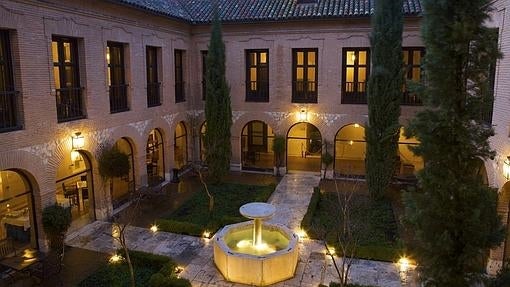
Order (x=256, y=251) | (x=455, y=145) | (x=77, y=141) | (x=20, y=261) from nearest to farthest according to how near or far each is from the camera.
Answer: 1. (x=455, y=145)
2. (x=20, y=261)
3. (x=256, y=251)
4. (x=77, y=141)

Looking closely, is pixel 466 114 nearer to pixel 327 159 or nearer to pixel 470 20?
pixel 470 20

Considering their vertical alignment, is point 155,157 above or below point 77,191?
above

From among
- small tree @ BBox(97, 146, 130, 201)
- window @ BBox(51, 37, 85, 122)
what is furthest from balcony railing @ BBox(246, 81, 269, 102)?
window @ BBox(51, 37, 85, 122)

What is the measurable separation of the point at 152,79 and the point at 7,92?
748 cm

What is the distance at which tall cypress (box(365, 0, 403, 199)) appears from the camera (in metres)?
14.2

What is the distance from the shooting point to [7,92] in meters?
9.95

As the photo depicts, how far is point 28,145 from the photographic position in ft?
34.3

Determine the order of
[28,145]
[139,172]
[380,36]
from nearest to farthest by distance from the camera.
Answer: [28,145] < [380,36] < [139,172]

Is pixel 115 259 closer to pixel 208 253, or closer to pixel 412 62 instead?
pixel 208 253

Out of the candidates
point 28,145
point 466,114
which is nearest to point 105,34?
point 28,145

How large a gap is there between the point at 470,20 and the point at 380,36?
30.7 feet

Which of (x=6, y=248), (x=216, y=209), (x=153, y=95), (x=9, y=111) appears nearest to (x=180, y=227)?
(x=216, y=209)

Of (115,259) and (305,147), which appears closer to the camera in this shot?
(115,259)

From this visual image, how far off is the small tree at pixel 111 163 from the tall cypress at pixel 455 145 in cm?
980
